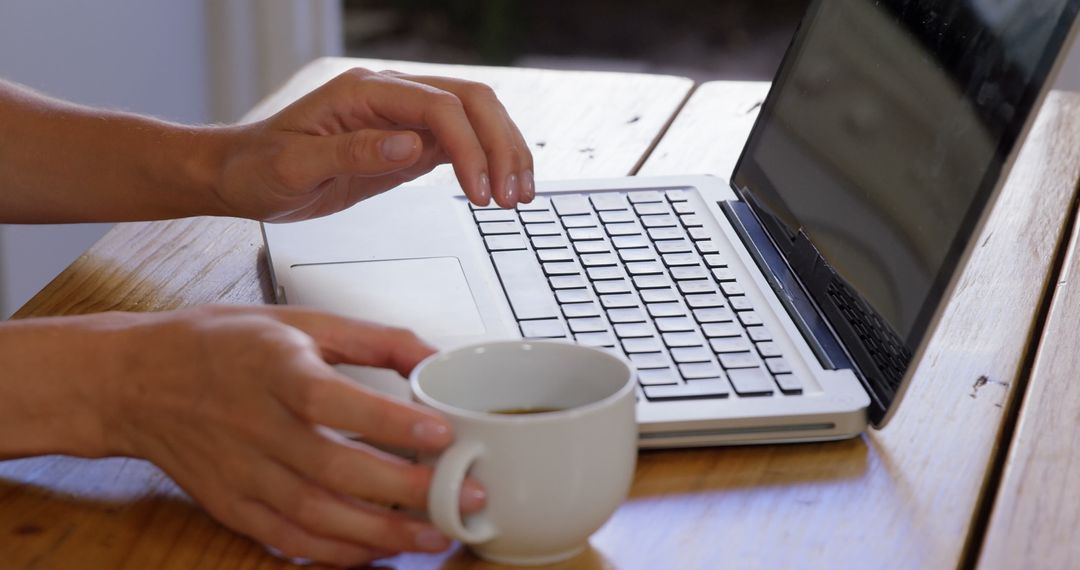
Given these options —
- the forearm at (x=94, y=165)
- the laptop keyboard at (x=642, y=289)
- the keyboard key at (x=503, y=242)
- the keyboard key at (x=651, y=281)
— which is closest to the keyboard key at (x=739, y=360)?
the laptop keyboard at (x=642, y=289)

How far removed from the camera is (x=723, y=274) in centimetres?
79

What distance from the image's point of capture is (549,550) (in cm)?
52

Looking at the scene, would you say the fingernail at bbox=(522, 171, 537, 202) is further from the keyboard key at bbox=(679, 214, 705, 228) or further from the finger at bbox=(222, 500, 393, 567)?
the finger at bbox=(222, 500, 393, 567)

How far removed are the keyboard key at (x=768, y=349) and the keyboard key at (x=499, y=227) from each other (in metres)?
0.23

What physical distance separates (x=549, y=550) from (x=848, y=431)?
192 mm

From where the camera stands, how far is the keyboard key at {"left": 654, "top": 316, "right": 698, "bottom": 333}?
0.71 metres

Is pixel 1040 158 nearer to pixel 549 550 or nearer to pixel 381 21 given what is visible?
pixel 549 550

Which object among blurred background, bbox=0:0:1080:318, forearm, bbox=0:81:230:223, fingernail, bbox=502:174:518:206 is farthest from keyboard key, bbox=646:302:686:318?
blurred background, bbox=0:0:1080:318

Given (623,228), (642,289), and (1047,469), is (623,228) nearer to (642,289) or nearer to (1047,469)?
(642,289)

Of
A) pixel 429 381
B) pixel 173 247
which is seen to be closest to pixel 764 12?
pixel 173 247

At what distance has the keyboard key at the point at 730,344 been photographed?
2.25 ft

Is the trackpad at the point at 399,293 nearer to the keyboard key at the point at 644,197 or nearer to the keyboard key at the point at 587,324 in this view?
the keyboard key at the point at 587,324

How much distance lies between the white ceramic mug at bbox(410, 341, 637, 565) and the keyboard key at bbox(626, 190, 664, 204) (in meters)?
0.39

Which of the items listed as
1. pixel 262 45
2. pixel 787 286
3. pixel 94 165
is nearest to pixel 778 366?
pixel 787 286
